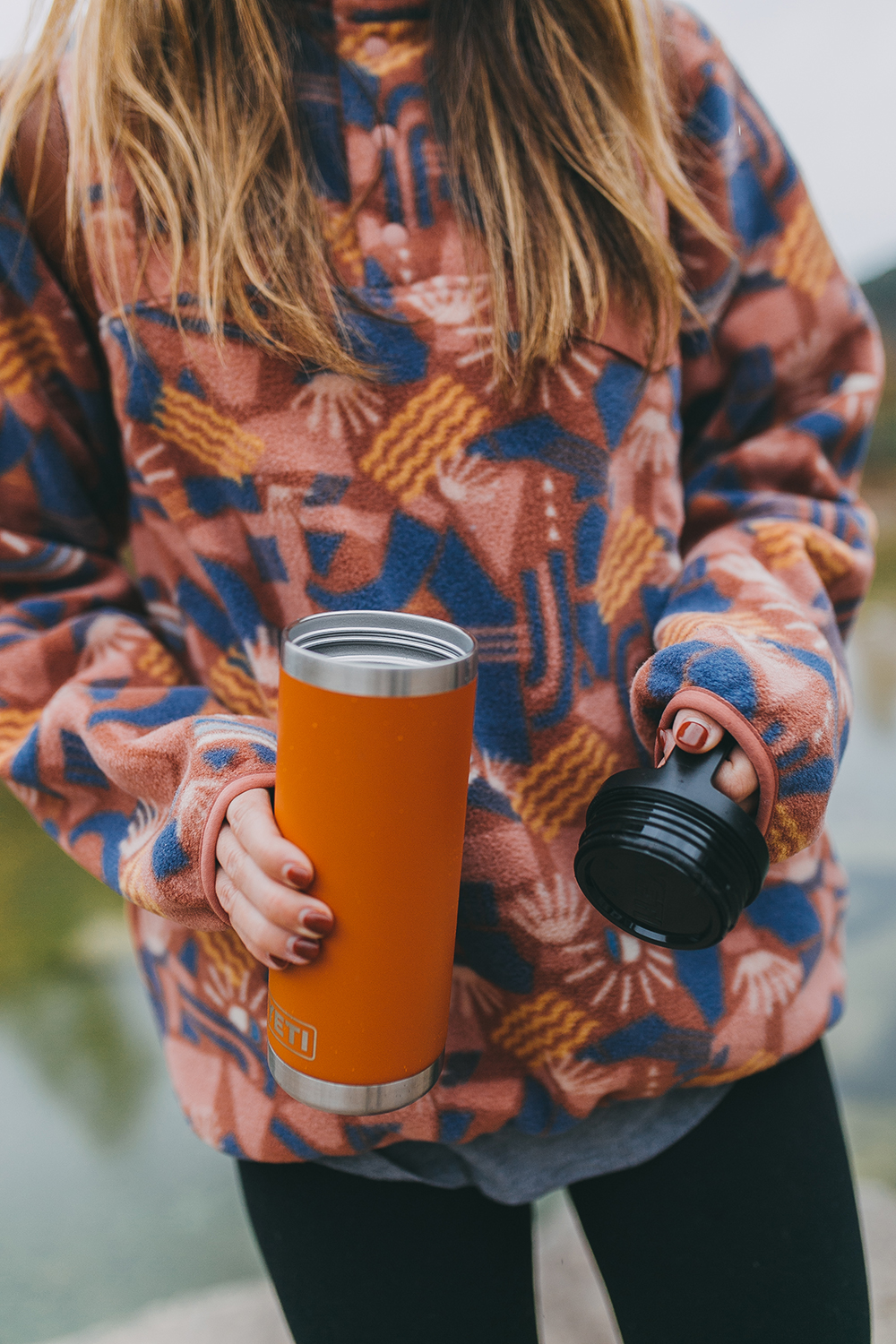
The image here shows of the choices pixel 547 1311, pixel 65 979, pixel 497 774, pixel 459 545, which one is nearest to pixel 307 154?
pixel 459 545

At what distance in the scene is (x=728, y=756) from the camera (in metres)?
0.42

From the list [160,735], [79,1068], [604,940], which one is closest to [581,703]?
[604,940]

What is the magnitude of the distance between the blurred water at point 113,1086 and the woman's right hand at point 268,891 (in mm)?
1001

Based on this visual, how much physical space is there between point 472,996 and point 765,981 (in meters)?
0.19

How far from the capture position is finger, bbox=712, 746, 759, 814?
0.41m

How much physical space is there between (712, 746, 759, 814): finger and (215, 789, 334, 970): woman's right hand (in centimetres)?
19

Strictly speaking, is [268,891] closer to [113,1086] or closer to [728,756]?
[728,756]

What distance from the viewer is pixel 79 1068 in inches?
53.7

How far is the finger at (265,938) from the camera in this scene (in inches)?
15.2

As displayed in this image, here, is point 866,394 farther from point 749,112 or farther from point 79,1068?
point 79,1068

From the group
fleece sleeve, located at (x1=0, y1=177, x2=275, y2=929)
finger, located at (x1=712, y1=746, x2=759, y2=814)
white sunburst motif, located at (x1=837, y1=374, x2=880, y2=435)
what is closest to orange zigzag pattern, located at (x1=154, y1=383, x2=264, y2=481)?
fleece sleeve, located at (x1=0, y1=177, x2=275, y2=929)

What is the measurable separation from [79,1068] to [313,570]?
1190mm

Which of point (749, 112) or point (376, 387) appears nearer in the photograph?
point (376, 387)

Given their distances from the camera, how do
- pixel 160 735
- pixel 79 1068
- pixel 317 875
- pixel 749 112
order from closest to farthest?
pixel 317 875, pixel 160 735, pixel 749 112, pixel 79 1068
